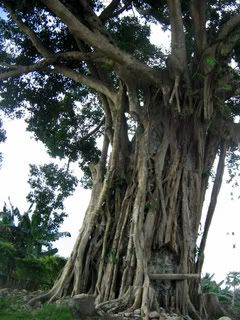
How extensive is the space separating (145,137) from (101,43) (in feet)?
5.66

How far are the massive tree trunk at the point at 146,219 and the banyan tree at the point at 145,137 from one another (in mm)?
18

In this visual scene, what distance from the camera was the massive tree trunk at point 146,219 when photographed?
22.1 ft

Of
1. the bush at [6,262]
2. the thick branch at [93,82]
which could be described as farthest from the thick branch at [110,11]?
the bush at [6,262]

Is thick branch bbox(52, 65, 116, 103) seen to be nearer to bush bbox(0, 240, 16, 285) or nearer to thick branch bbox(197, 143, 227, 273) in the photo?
thick branch bbox(197, 143, 227, 273)

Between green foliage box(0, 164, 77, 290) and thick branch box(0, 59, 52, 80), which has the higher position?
thick branch box(0, 59, 52, 80)

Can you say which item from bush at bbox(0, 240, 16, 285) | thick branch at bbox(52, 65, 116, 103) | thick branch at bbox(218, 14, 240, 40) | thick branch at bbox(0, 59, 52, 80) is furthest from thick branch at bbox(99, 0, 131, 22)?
bush at bbox(0, 240, 16, 285)

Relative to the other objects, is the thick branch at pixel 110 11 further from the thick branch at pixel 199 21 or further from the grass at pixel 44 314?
the grass at pixel 44 314

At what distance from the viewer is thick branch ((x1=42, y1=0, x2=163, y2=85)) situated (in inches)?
268

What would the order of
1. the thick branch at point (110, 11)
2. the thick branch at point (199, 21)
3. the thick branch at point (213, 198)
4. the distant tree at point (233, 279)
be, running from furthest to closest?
the distant tree at point (233, 279)
the thick branch at point (110, 11)
the thick branch at point (213, 198)
the thick branch at point (199, 21)

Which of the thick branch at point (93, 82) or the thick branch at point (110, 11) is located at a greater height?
the thick branch at point (110, 11)

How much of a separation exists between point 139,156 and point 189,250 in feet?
5.82

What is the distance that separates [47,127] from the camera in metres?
11.1

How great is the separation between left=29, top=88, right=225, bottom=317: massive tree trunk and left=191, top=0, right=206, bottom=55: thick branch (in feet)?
3.92

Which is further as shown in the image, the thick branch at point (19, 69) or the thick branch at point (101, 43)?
the thick branch at point (19, 69)
